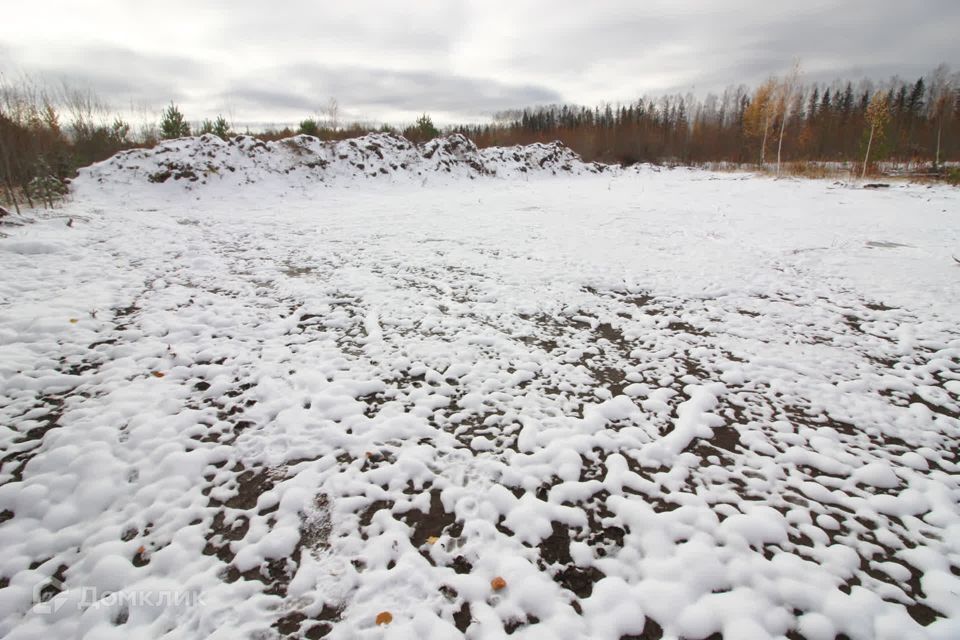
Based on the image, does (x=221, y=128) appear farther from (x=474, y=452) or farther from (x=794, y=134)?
(x=794, y=134)

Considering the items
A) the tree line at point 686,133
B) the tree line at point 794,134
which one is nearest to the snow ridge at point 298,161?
the tree line at point 686,133

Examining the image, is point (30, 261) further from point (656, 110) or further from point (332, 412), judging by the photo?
point (656, 110)

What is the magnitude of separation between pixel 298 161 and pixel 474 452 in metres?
19.2

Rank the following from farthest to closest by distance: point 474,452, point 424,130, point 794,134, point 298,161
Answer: point 794,134 < point 424,130 < point 298,161 < point 474,452

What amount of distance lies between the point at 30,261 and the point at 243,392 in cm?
584

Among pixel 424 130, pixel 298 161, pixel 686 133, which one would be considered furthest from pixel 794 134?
pixel 298 161

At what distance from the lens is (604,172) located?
31.2 metres

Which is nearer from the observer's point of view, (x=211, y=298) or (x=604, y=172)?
(x=211, y=298)

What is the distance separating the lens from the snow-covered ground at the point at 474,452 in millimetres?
1964

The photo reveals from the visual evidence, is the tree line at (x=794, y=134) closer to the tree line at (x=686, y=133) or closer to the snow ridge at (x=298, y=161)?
the tree line at (x=686, y=133)

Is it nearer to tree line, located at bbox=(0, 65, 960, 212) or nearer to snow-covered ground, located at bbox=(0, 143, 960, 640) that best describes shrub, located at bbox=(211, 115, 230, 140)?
tree line, located at bbox=(0, 65, 960, 212)

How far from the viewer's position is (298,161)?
59.6ft

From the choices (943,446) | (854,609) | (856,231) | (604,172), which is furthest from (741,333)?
(604,172)

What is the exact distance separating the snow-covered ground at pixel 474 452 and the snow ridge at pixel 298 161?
34.7 feet
